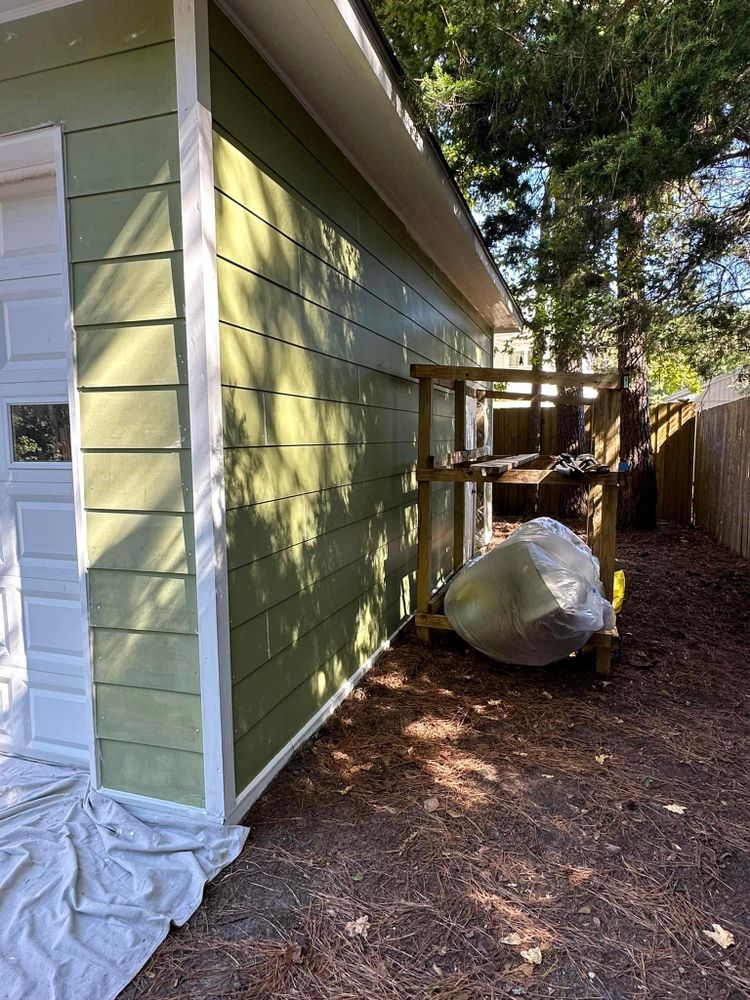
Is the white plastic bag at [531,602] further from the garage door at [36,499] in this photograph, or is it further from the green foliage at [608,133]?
the garage door at [36,499]

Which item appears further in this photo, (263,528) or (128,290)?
(263,528)

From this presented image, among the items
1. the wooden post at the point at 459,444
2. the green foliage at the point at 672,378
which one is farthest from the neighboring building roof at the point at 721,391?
the wooden post at the point at 459,444

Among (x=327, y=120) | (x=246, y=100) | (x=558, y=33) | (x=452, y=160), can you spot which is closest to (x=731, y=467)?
(x=452, y=160)

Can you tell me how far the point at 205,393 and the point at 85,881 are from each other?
64.4 inches

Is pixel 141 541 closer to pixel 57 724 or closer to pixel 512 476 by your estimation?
pixel 57 724

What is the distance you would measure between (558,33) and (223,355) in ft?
11.1

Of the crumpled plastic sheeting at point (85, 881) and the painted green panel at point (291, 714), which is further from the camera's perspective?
the painted green panel at point (291, 714)

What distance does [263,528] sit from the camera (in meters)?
2.49

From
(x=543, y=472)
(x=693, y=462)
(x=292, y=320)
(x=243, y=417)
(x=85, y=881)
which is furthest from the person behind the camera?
(x=693, y=462)

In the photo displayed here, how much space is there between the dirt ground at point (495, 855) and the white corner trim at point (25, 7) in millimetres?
2998

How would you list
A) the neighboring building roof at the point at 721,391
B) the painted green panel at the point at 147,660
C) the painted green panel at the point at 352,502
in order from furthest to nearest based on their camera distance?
the neighboring building roof at the point at 721,391, the painted green panel at the point at 352,502, the painted green panel at the point at 147,660

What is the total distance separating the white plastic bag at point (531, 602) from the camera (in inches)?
138

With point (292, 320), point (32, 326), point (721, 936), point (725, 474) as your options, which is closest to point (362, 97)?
point (292, 320)

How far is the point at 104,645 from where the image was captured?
2.30 m
